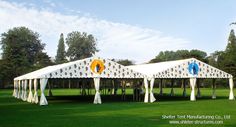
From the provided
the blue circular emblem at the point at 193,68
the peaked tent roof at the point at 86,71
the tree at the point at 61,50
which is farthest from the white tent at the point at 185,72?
the tree at the point at 61,50

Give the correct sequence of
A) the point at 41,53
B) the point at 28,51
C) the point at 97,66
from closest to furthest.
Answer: the point at 97,66 < the point at 41,53 < the point at 28,51

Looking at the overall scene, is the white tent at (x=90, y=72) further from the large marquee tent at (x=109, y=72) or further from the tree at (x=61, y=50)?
the tree at (x=61, y=50)

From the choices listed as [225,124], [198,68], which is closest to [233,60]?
[198,68]

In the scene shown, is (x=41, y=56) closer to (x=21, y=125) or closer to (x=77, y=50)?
(x=77, y=50)

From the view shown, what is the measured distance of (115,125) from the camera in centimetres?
1437

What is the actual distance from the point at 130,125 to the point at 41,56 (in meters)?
73.2

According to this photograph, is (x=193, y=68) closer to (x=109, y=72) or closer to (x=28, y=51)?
(x=109, y=72)

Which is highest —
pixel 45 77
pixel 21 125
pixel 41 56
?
pixel 41 56

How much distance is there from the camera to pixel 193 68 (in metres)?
31.6

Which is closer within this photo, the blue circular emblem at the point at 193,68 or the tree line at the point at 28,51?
the blue circular emblem at the point at 193,68

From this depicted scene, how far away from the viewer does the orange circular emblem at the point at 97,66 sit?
28.4 meters

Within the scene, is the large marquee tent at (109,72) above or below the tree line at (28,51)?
below

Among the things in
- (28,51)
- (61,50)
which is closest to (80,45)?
(61,50)

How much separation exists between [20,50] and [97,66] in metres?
66.3
